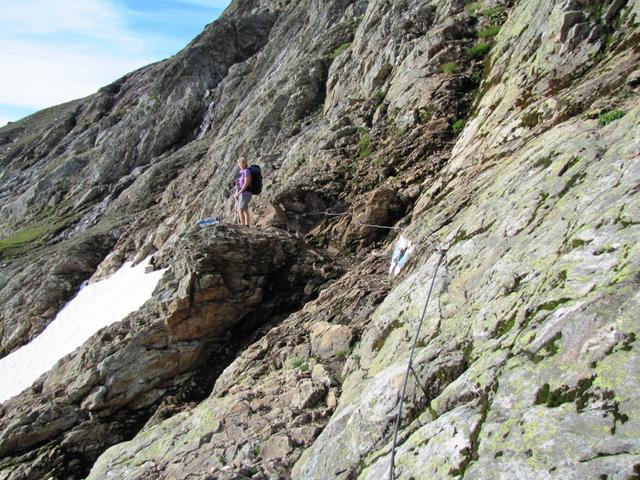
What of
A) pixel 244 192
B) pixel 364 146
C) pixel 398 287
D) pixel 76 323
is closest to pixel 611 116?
pixel 398 287

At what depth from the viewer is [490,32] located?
17.5 m

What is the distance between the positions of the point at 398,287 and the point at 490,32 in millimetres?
12273

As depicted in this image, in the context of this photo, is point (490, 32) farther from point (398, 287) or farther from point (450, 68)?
point (398, 287)

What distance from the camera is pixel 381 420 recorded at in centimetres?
646

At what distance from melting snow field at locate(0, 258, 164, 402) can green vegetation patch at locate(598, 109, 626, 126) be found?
1575 cm

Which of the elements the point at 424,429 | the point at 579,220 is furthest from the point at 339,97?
the point at 424,429

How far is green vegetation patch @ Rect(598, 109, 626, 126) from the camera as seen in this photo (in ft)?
26.5

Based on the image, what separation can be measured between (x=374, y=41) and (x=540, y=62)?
1219 cm

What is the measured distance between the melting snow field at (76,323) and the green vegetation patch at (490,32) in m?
15.6

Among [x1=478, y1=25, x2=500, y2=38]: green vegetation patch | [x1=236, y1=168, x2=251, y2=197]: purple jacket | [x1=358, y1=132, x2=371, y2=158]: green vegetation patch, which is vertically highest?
[x1=478, y1=25, x2=500, y2=38]: green vegetation patch

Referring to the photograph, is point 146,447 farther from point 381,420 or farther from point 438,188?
point 438,188

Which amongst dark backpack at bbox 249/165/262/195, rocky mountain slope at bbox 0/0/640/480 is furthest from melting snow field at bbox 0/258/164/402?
dark backpack at bbox 249/165/262/195

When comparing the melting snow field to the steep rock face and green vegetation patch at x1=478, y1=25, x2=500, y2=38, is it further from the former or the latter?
green vegetation patch at x1=478, y1=25, x2=500, y2=38

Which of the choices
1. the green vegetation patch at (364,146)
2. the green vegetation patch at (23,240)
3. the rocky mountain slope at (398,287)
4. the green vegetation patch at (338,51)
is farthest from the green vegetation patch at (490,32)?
the green vegetation patch at (23,240)
